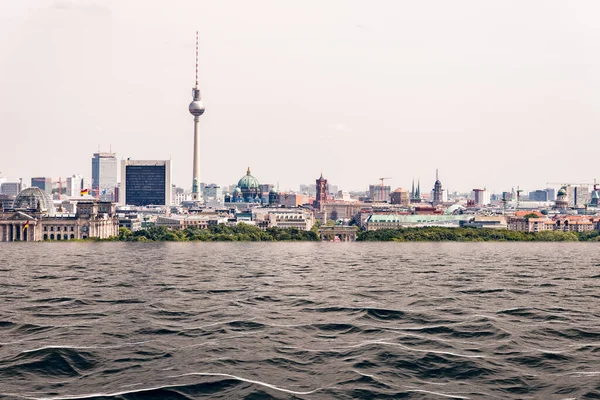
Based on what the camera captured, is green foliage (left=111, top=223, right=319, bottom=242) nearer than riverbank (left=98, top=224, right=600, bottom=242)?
No

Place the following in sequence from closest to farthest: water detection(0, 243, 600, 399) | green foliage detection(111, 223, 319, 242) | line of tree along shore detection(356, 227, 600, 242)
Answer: water detection(0, 243, 600, 399) → line of tree along shore detection(356, 227, 600, 242) → green foliage detection(111, 223, 319, 242)

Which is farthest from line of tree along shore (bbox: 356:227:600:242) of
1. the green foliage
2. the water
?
the water

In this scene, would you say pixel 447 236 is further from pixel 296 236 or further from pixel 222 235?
pixel 222 235

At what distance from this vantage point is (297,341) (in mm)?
27141

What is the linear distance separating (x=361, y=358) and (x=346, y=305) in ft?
44.6

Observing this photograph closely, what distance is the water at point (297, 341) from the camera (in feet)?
68.4

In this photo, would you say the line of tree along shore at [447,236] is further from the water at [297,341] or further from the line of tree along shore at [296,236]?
the water at [297,341]

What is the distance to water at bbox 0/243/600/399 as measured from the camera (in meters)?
20.8

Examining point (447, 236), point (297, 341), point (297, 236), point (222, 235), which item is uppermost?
point (297, 341)

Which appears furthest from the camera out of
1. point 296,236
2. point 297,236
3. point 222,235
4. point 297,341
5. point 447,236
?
point 297,236

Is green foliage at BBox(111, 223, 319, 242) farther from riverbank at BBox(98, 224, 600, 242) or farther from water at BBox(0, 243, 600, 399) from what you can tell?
water at BBox(0, 243, 600, 399)

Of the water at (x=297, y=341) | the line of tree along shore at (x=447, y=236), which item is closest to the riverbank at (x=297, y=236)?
the line of tree along shore at (x=447, y=236)

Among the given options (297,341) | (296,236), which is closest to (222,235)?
(296,236)

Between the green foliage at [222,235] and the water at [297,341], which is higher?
the water at [297,341]
